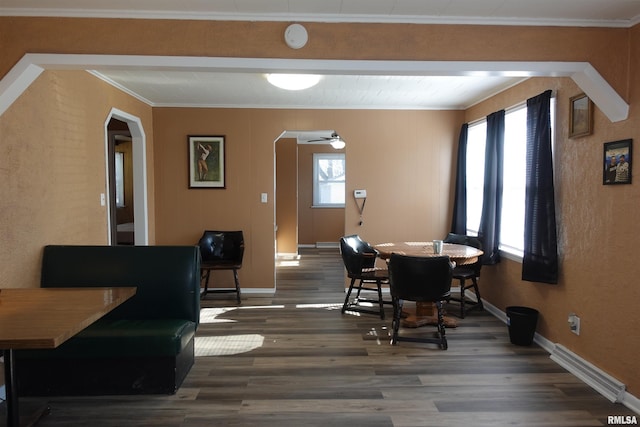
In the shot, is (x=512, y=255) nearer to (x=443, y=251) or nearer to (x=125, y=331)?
(x=443, y=251)

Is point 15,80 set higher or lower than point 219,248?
higher

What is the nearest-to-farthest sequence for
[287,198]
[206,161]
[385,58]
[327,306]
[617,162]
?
[385,58] < [617,162] < [327,306] < [206,161] < [287,198]

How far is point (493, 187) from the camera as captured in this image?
440 centimetres

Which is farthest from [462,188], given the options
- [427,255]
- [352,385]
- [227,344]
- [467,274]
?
[227,344]

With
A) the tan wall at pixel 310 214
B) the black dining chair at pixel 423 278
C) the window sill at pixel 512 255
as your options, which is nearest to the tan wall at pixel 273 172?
the window sill at pixel 512 255

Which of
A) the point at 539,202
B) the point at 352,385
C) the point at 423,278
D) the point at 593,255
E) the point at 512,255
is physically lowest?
the point at 352,385

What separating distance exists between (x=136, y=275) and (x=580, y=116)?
11.4 feet

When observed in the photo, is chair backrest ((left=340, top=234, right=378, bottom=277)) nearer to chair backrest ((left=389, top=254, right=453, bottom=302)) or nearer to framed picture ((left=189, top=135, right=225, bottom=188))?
chair backrest ((left=389, top=254, right=453, bottom=302))

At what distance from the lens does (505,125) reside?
4367 mm

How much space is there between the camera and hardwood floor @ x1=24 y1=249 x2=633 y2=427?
255 centimetres

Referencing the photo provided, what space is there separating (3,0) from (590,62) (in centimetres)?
353

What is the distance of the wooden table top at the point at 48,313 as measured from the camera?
1721mm

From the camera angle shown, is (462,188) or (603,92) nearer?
(603,92)

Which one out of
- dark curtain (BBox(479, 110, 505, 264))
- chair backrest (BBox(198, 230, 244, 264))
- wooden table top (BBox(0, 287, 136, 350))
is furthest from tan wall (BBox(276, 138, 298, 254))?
wooden table top (BBox(0, 287, 136, 350))
